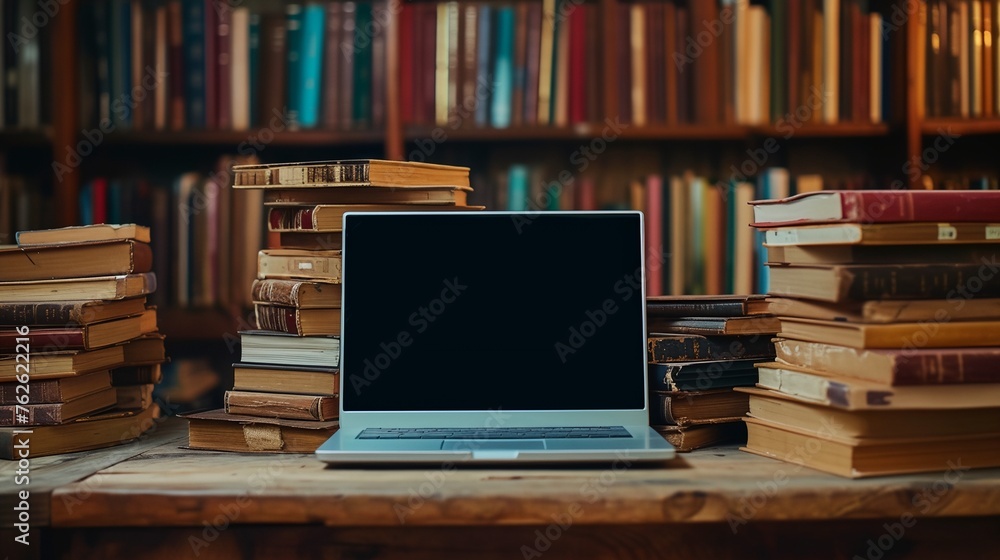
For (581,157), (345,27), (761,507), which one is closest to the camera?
(761,507)

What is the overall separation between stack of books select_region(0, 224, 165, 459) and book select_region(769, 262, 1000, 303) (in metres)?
0.85

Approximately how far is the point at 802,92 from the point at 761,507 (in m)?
1.43

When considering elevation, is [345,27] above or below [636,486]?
above

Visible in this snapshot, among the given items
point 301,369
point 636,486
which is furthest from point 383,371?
point 636,486

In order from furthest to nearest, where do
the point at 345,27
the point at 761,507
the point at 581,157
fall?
the point at 581,157, the point at 345,27, the point at 761,507

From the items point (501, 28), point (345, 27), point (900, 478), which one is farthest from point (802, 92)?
point (900, 478)

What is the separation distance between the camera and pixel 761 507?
0.81 meters

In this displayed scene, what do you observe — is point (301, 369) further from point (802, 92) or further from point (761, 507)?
point (802, 92)

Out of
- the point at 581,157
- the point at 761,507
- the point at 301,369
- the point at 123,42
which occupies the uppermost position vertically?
the point at 123,42

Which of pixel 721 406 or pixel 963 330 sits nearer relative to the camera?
pixel 963 330

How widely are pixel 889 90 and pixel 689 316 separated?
4.13 ft

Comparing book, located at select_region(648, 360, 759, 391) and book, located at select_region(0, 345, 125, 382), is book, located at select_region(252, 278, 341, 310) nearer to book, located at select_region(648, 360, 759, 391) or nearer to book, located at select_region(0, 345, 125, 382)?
book, located at select_region(0, 345, 125, 382)

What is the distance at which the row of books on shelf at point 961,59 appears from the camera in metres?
1.99

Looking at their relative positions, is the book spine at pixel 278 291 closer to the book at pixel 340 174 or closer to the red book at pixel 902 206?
the book at pixel 340 174
